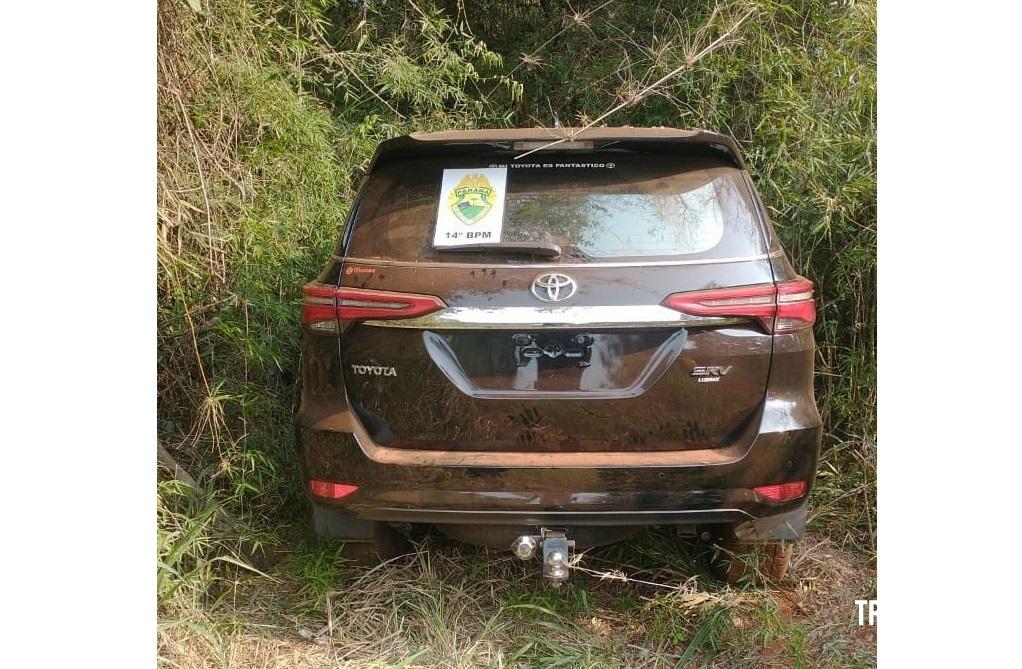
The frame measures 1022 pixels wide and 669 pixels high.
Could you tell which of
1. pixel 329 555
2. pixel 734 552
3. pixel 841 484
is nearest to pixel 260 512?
pixel 329 555

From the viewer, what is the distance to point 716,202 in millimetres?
2422

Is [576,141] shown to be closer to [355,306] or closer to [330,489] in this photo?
[355,306]

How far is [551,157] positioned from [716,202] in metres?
0.57

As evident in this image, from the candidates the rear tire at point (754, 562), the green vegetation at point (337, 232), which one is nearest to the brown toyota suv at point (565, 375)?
the rear tire at point (754, 562)

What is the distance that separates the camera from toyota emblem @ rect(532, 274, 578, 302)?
7.30ft

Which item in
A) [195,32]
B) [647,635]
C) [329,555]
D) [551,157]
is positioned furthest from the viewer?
[195,32]

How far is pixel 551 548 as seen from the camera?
235 cm

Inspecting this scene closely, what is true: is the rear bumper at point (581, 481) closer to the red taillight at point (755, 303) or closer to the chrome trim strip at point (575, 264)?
the red taillight at point (755, 303)

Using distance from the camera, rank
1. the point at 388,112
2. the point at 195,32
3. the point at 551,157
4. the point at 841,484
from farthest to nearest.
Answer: the point at 388,112 → the point at 195,32 → the point at 841,484 → the point at 551,157

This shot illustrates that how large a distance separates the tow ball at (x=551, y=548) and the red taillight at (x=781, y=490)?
61cm

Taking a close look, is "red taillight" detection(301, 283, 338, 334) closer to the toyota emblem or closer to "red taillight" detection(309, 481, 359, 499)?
"red taillight" detection(309, 481, 359, 499)

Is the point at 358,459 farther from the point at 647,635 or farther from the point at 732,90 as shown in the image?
the point at 732,90

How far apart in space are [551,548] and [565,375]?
57 cm

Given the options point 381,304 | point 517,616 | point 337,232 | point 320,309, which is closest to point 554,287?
point 381,304
